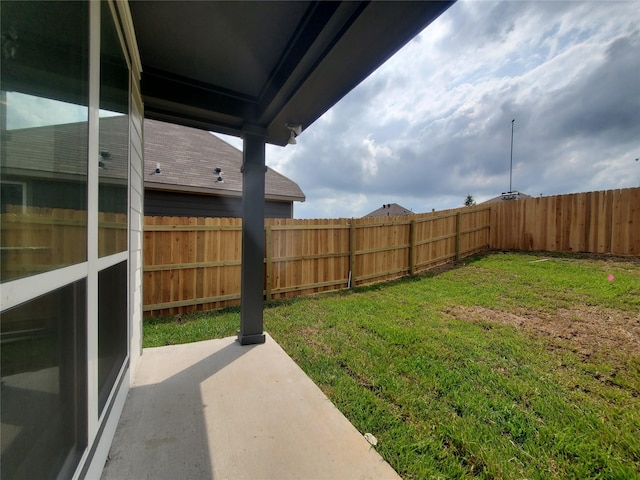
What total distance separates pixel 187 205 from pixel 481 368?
675cm

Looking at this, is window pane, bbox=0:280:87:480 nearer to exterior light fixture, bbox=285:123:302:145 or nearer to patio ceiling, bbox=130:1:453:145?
patio ceiling, bbox=130:1:453:145

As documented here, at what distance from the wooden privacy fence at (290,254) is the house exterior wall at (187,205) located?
2.41 meters

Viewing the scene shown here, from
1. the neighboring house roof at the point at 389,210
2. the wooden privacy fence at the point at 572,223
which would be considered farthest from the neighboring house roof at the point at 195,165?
the neighboring house roof at the point at 389,210

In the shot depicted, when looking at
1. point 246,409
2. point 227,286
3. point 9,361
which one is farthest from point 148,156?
point 9,361

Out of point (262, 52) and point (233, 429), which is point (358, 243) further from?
point (233, 429)

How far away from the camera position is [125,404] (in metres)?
1.99

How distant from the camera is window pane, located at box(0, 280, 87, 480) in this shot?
627 millimetres

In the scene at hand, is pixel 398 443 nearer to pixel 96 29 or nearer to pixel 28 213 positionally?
pixel 28 213

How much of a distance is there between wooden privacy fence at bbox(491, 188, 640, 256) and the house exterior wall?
7.88m

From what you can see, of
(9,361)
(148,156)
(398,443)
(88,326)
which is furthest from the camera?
(148,156)

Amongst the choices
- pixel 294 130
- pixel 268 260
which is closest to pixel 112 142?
pixel 294 130

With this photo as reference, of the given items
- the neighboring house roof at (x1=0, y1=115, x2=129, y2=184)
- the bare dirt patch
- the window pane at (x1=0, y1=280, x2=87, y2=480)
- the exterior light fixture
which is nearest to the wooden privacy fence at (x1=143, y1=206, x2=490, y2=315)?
the exterior light fixture

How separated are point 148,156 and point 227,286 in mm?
4238

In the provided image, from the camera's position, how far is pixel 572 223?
24.9ft
